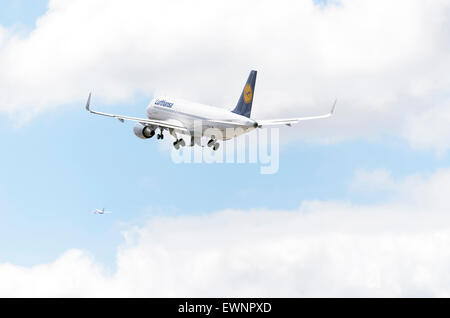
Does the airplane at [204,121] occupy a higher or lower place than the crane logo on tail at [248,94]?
lower

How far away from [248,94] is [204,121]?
6848 mm

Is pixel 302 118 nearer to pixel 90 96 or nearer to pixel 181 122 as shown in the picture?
pixel 181 122

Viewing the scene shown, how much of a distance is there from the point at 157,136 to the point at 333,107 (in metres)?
24.2

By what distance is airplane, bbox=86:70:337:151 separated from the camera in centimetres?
8194

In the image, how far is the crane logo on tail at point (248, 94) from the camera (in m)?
85.7

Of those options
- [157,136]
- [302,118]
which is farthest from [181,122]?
[302,118]

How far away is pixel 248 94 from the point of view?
86.1 meters

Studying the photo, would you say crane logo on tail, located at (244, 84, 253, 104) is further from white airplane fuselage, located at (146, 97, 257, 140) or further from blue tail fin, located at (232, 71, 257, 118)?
white airplane fuselage, located at (146, 97, 257, 140)

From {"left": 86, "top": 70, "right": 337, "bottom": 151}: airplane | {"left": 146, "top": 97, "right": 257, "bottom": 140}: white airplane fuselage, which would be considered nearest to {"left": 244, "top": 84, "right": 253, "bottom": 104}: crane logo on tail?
{"left": 86, "top": 70, "right": 337, "bottom": 151}: airplane

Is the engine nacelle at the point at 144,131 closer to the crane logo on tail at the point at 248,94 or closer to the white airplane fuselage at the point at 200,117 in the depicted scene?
the white airplane fuselage at the point at 200,117

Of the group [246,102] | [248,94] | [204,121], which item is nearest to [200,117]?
[204,121]

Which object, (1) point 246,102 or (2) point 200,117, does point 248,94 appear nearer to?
Answer: (1) point 246,102

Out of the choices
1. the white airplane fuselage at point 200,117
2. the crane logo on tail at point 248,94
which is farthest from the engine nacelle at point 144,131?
the crane logo on tail at point 248,94

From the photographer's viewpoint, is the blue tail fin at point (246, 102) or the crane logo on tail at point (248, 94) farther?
the crane logo on tail at point (248, 94)
